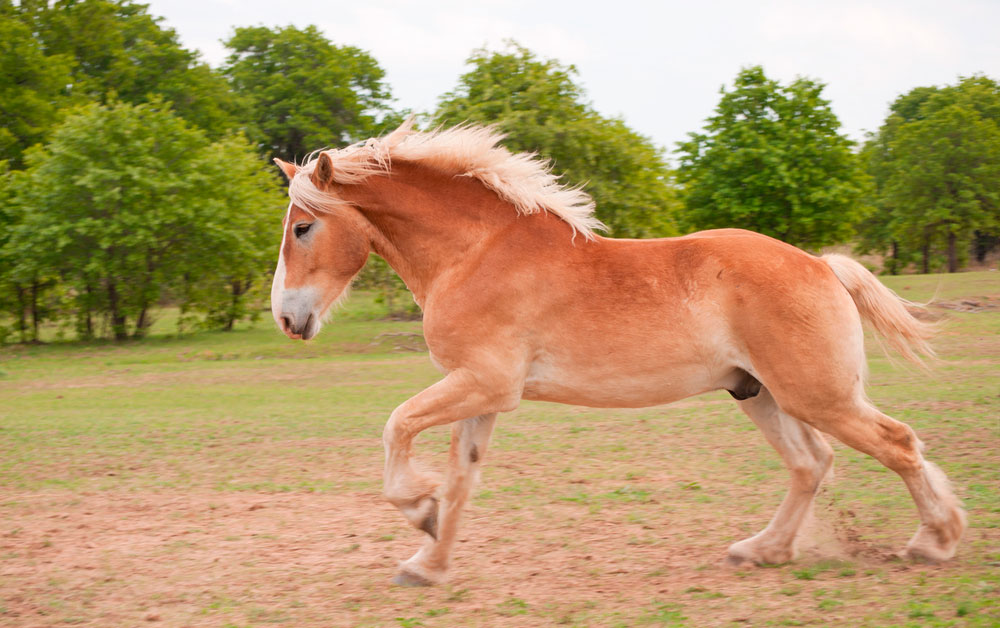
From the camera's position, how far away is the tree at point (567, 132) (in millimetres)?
20156

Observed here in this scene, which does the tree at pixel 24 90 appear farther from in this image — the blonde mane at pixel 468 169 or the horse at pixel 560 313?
the horse at pixel 560 313

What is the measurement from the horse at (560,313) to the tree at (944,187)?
101 ft

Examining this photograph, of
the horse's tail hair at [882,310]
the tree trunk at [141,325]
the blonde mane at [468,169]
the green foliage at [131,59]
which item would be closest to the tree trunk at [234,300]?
the tree trunk at [141,325]

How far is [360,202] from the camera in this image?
5098mm

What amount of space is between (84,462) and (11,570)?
3.49 meters

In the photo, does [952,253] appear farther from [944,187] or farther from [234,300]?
[234,300]

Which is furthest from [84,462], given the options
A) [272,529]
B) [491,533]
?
[491,533]

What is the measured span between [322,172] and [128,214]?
18.6 metres

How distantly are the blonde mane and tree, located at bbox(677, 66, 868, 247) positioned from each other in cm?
2349

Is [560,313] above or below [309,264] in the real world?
below

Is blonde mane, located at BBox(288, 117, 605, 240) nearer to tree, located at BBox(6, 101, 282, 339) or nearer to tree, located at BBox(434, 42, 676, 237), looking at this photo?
tree, located at BBox(434, 42, 676, 237)

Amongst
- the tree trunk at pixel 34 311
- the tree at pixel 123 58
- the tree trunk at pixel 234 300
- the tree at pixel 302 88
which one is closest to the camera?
the tree trunk at pixel 34 311

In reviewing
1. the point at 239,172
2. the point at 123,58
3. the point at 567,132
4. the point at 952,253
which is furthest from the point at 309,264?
the point at 123,58

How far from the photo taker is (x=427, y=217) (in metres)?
5.09
